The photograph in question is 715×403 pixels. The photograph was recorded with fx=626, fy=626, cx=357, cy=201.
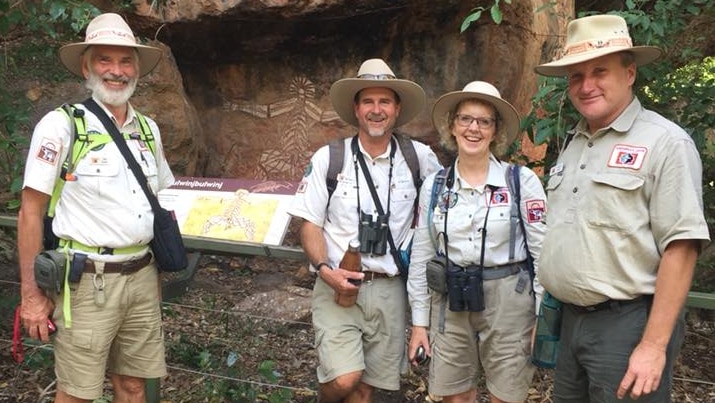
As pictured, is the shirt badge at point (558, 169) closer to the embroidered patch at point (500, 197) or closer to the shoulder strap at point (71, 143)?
the embroidered patch at point (500, 197)

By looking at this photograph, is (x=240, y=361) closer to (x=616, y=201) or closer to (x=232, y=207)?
(x=232, y=207)

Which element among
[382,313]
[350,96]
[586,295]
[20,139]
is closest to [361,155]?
[350,96]

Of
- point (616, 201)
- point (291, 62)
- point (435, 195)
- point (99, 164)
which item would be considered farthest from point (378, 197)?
point (291, 62)

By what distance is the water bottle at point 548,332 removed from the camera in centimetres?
250

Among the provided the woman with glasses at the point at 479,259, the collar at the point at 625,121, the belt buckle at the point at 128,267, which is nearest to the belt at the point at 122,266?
the belt buckle at the point at 128,267

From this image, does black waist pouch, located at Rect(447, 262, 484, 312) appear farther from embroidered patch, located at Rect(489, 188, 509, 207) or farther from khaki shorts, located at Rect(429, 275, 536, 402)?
embroidered patch, located at Rect(489, 188, 509, 207)

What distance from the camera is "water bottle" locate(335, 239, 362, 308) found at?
9.49 feet

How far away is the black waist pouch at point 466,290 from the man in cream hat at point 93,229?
4.68 ft

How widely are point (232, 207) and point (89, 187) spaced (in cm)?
144

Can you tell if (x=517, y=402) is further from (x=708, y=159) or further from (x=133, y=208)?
(x=708, y=159)

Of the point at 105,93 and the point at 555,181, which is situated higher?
the point at 105,93

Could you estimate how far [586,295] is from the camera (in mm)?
2260

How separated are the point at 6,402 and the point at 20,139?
177cm

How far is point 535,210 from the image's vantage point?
271 centimetres
